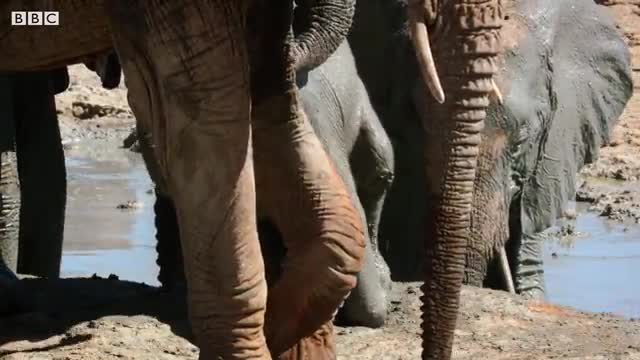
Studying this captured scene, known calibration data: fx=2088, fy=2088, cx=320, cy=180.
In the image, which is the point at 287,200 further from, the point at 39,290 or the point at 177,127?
the point at 39,290

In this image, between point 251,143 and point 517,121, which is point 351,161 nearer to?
point 517,121

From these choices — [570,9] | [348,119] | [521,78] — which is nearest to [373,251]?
[348,119]

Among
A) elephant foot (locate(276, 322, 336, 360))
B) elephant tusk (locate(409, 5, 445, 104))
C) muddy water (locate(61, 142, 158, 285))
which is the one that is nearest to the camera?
elephant tusk (locate(409, 5, 445, 104))

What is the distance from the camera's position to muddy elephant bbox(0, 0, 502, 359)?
3.44 metres

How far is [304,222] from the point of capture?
151 inches

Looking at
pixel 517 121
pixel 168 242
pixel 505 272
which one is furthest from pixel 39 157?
pixel 505 272

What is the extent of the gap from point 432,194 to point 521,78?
247cm

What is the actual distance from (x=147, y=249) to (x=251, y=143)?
4064mm

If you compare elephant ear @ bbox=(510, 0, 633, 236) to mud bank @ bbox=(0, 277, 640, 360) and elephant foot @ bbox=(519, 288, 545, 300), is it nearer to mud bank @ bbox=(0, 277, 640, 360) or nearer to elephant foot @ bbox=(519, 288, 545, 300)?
elephant foot @ bbox=(519, 288, 545, 300)

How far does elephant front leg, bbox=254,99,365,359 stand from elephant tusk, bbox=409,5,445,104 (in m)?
0.44

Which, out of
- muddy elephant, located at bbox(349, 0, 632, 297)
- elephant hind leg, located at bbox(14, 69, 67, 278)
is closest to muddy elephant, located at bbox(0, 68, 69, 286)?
elephant hind leg, located at bbox(14, 69, 67, 278)

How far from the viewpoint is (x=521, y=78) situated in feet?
20.1

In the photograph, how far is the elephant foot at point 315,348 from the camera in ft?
13.0

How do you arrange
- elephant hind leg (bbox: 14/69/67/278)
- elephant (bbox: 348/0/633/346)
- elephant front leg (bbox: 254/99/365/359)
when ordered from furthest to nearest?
elephant (bbox: 348/0/633/346) < elephant hind leg (bbox: 14/69/67/278) < elephant front leg (bbox: 254/99/365/359)
